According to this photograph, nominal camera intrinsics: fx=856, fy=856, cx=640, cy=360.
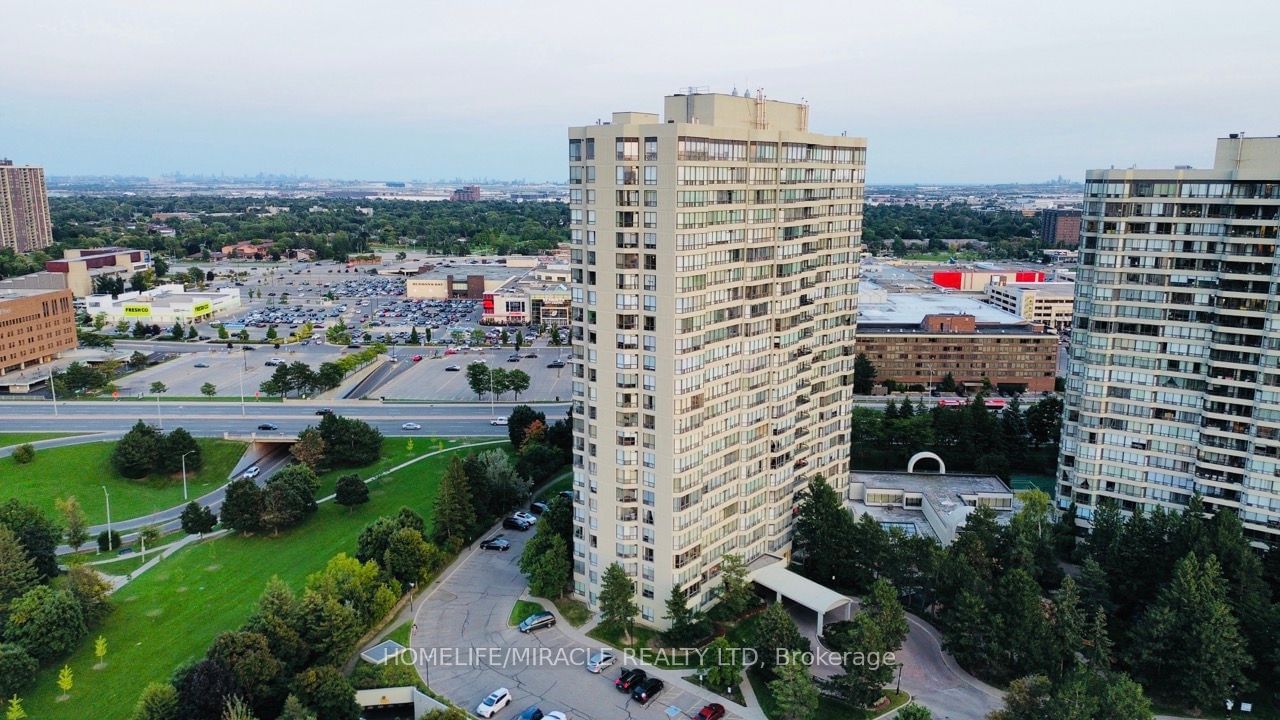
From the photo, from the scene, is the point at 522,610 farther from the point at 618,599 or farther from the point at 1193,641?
the point at 1193,641

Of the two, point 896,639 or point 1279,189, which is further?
point 1279,189

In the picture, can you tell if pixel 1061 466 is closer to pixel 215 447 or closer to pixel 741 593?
pixel 741 593

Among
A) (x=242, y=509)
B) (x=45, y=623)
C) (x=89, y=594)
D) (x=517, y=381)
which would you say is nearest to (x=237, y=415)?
(x=517, y=381)

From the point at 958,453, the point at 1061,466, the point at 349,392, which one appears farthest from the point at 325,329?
the point at 1061,466

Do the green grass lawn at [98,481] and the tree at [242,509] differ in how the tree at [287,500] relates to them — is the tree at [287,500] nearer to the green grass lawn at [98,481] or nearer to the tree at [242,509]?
the tree at [242,509]

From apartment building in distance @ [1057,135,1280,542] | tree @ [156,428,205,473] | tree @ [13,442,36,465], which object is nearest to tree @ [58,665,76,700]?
tree @ [156,428,205,473]

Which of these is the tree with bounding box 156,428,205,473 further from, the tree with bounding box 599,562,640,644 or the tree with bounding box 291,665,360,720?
the tree with bounding box 599,562,640,644
